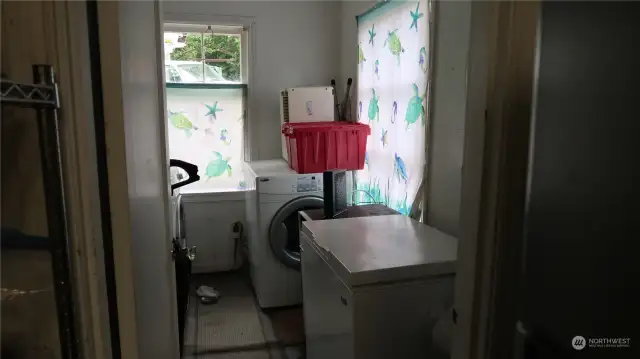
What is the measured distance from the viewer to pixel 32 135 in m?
0.62

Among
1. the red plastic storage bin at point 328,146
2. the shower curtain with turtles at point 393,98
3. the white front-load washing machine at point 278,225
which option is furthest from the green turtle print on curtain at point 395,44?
the white front-load washing machine at point 278,225

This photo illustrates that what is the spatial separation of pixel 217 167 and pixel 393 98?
1739 mm

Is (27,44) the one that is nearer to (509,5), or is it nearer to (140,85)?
(140,85)

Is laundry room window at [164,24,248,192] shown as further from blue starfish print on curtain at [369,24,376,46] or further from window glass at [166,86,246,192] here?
blue starfish print on curtain at [369,24,376,46]

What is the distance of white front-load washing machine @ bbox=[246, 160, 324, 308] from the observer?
2938mm

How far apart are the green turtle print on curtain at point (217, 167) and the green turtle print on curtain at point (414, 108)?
71.4 inches

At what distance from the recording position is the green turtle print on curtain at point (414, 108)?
89.4 inches

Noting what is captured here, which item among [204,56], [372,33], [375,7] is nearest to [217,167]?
[204,56]

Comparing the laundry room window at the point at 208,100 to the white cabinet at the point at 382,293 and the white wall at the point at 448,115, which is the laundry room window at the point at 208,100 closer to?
the white wall at the point at 448,115

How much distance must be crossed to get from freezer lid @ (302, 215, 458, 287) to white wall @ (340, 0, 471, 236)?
7.7 inches

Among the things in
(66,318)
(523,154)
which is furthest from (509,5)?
(66,318)

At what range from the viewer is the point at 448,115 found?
2.06 m

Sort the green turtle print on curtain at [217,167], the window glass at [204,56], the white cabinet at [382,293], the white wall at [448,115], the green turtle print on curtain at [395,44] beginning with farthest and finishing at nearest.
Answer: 1. the green turtle print on curtain at [217,167]
2. the window glass at [204,56]
3. the green turtle print on curtain at [395,44]
4. the white wall at [448,115]
5. the white cabinet at [382,293]

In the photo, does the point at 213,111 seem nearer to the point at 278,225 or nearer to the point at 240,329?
the point at 278,225
